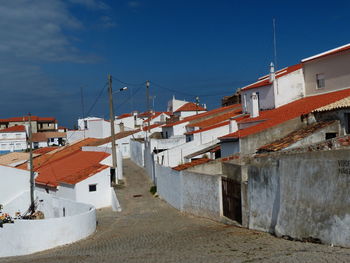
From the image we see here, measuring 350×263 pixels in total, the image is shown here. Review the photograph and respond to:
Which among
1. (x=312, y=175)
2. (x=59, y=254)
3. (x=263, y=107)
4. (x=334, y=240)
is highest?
(x=263, y=107)

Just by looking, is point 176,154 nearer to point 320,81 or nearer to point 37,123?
point 320,81

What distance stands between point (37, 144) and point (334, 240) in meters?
80.6

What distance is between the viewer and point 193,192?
21062 mm

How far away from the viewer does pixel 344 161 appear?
11055 mm

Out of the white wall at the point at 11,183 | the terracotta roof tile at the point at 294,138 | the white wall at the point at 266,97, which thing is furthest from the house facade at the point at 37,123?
the terracotta roof tile at the point at 294,138

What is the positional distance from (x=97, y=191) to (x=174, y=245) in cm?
1415

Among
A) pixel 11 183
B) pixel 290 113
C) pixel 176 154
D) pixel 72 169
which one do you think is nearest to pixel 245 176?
pixel 290 113

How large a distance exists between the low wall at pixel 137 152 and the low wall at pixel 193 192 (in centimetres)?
1524

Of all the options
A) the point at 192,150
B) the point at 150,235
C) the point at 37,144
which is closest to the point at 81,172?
the point at 192,150

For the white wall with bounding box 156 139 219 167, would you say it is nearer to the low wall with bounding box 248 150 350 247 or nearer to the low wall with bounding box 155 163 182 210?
the low wall with bounding box 155 163 182 210

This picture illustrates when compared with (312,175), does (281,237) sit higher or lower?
lower

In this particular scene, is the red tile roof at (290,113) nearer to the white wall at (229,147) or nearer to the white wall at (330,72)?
the white wall at (229,147)

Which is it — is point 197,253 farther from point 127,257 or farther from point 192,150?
point 192,150

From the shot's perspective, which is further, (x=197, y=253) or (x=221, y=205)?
(x=221, y=205)
